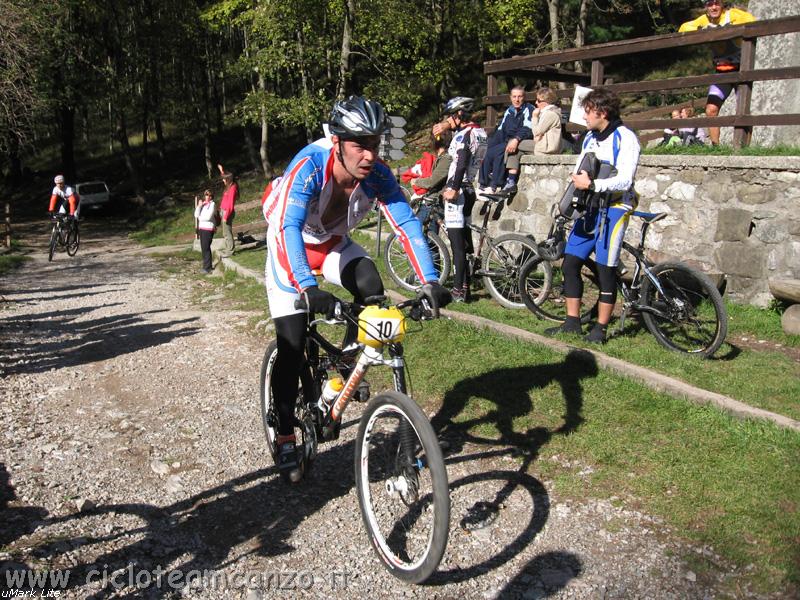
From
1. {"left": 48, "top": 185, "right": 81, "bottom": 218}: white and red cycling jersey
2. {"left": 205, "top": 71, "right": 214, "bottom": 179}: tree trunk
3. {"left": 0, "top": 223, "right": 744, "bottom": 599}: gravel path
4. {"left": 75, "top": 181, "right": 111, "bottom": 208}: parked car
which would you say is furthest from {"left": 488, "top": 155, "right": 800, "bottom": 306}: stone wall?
{"left": 205, "top": 71, "right": 214, "bottom": 179}: tree trunk

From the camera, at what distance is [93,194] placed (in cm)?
3488

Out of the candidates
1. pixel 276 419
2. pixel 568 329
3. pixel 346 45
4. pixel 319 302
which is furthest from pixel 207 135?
pixel 319 302

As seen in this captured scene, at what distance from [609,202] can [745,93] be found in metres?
3.03

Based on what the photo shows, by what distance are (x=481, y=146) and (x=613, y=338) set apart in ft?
10.2

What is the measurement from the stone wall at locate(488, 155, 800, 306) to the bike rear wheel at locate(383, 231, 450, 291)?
7.55 ft

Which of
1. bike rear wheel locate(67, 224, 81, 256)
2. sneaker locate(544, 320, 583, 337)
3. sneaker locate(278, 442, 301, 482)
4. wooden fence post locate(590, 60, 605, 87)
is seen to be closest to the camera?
sneaker locate(278, 442, 301, 482)

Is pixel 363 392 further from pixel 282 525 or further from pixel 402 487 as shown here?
pixel 282 525

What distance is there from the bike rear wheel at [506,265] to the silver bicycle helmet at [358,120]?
4.78m

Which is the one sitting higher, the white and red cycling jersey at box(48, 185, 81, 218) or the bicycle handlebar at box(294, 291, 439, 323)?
the bicycle handlebar at box(294, 291, 439, 323)

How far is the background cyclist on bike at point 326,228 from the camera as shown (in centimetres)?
393

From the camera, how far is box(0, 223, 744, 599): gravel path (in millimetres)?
3629

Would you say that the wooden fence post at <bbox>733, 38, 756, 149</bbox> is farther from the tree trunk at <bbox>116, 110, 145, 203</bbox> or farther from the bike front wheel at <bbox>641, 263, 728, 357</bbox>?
the tree trunk at <bbox>116, 110, 145, 203</bbox>

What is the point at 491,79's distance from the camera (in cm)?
1114

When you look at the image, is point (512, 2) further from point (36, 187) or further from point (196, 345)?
point (36, 187)
